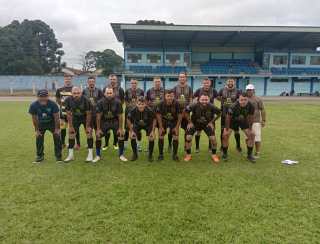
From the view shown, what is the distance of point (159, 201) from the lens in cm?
475

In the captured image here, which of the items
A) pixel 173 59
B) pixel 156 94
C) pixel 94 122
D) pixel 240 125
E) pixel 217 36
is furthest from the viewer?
pixel 173 59

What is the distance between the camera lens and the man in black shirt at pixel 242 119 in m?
7.16

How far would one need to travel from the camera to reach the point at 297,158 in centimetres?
757

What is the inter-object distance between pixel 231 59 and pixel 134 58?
1552 centimetres

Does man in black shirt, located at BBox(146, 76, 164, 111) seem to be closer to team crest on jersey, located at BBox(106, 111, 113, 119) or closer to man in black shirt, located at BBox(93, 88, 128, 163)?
man in black shirt, located at BBox(93, 88, 128, 163)

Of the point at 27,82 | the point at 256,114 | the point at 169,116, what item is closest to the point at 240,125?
the point at 256,114

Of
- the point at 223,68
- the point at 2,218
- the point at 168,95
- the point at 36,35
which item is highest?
the point at 36,35

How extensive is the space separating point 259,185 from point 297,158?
2.65 m

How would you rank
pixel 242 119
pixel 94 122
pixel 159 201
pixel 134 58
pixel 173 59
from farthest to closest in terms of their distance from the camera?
1. pixel 173 59
2. pixel 134 58
3. pixel 94 122
4. pixel 242 119
5. pixel 159 201

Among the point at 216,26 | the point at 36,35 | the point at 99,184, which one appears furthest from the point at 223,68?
the point at 36,35

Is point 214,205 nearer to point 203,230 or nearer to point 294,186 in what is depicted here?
point 203,230

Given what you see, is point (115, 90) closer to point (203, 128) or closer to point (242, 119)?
point (203, 128)

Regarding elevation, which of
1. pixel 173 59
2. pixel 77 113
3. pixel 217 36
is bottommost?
pixel 77 113

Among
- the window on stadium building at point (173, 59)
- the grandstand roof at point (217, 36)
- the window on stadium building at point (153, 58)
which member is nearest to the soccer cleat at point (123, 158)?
the grandstand roof at point (217, 36)
